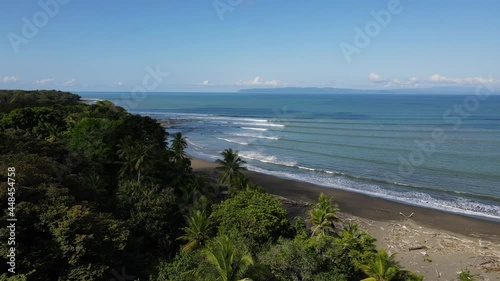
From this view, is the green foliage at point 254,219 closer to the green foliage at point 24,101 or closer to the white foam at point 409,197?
the white foam at point 409,197

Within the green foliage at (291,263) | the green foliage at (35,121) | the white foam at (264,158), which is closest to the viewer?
the green foliage at (291,263)

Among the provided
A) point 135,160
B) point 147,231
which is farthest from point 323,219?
point 135,160

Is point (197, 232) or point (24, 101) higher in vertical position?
point (24, 101)

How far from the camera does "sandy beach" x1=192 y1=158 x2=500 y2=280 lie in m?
23.9

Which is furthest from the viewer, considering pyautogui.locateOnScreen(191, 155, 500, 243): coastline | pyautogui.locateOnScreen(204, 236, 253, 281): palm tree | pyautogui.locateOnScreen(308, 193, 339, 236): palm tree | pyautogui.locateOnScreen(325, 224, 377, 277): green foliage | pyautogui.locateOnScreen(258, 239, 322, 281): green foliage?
pyautogui.locateOnScreen(191, 155, 500, 243): coastline

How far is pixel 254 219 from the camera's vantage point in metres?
22.8

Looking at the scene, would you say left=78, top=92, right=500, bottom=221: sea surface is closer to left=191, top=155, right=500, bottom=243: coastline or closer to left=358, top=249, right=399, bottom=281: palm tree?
left=191, top=155, right=500, bottom=243: coastline

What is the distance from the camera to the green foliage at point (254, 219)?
22.5 metres

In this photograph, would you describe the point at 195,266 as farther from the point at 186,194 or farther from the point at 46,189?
the point at 186,194

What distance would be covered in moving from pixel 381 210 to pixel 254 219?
1725 centimetres

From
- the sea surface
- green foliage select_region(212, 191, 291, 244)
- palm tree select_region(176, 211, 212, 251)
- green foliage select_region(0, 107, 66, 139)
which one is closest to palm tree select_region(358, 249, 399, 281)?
green foliage select_region(212, 191, 291, 244)

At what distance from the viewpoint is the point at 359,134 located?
249ft

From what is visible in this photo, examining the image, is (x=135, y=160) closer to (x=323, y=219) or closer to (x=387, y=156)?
(x=323, y=219)

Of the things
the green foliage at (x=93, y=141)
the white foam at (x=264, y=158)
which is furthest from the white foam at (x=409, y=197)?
the green foliage at (x=93, y=141)
